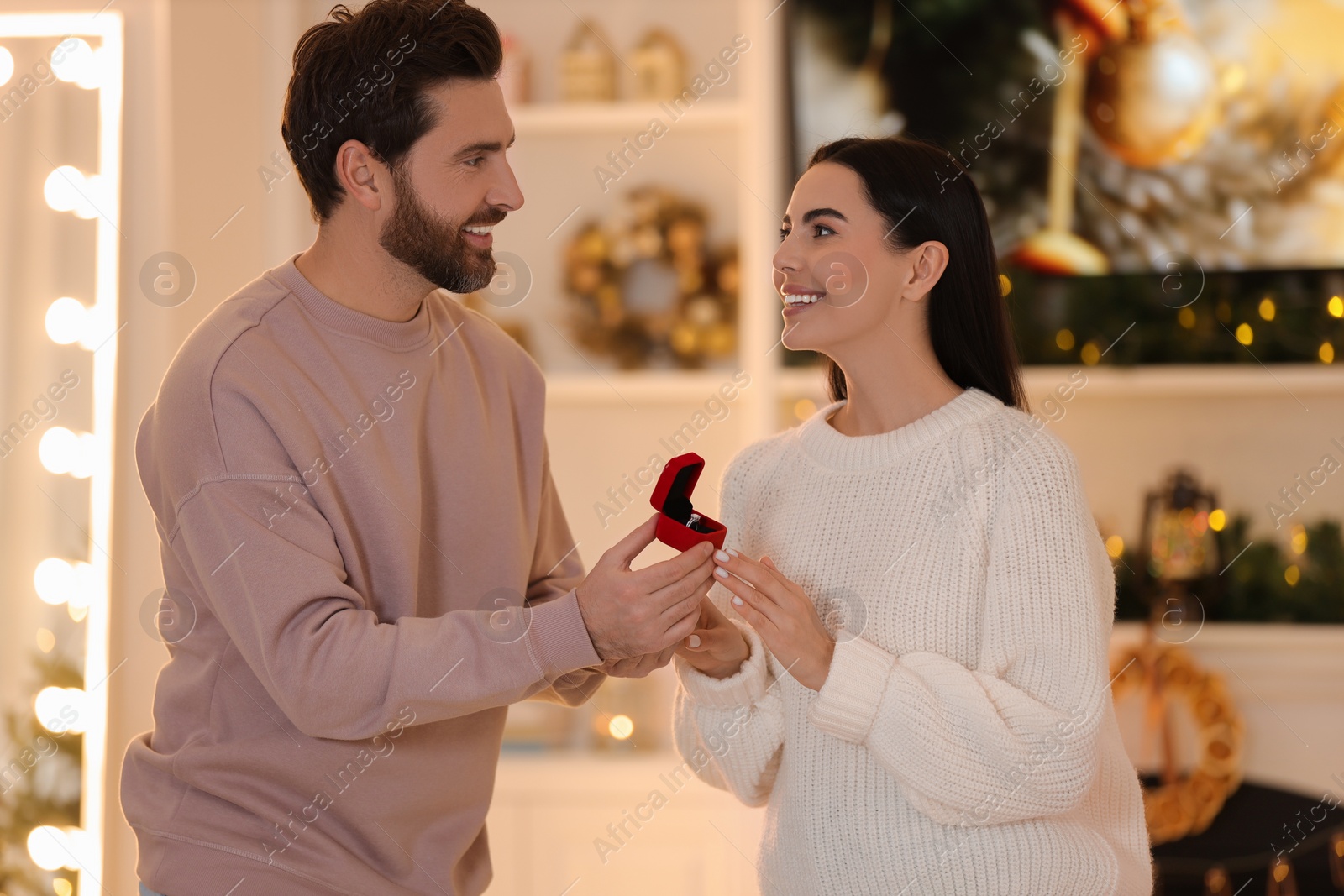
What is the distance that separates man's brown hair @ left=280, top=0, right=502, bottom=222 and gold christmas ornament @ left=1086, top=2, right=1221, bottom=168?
2.06 metres

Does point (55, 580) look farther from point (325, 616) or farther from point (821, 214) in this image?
point (821, 214)

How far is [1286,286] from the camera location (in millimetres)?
3074

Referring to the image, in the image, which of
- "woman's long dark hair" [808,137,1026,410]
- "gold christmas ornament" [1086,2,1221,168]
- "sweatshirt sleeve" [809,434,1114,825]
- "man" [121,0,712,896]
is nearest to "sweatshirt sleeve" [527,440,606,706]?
"man" [121,0,712,896]

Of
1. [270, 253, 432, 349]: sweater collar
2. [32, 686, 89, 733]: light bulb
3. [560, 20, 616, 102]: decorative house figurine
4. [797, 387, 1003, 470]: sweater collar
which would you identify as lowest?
[32, 686, 89, 733]: light bulb

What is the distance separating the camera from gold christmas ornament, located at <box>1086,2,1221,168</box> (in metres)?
3.06

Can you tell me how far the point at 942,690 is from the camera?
1.47 meters

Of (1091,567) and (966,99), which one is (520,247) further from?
(1091,567)

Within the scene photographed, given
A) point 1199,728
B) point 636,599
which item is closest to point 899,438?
point 636,599

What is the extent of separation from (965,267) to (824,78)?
5.36 feet

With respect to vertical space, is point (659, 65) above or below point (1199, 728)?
above

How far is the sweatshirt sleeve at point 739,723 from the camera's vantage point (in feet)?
5.45

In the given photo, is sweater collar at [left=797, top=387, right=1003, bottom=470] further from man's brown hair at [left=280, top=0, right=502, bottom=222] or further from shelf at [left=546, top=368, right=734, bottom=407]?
shelf at [left=546, top=368, right=734, bottom=407]

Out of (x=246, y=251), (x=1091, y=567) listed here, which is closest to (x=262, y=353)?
(x=1091, y=567)

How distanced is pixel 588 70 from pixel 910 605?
2.26 metres
